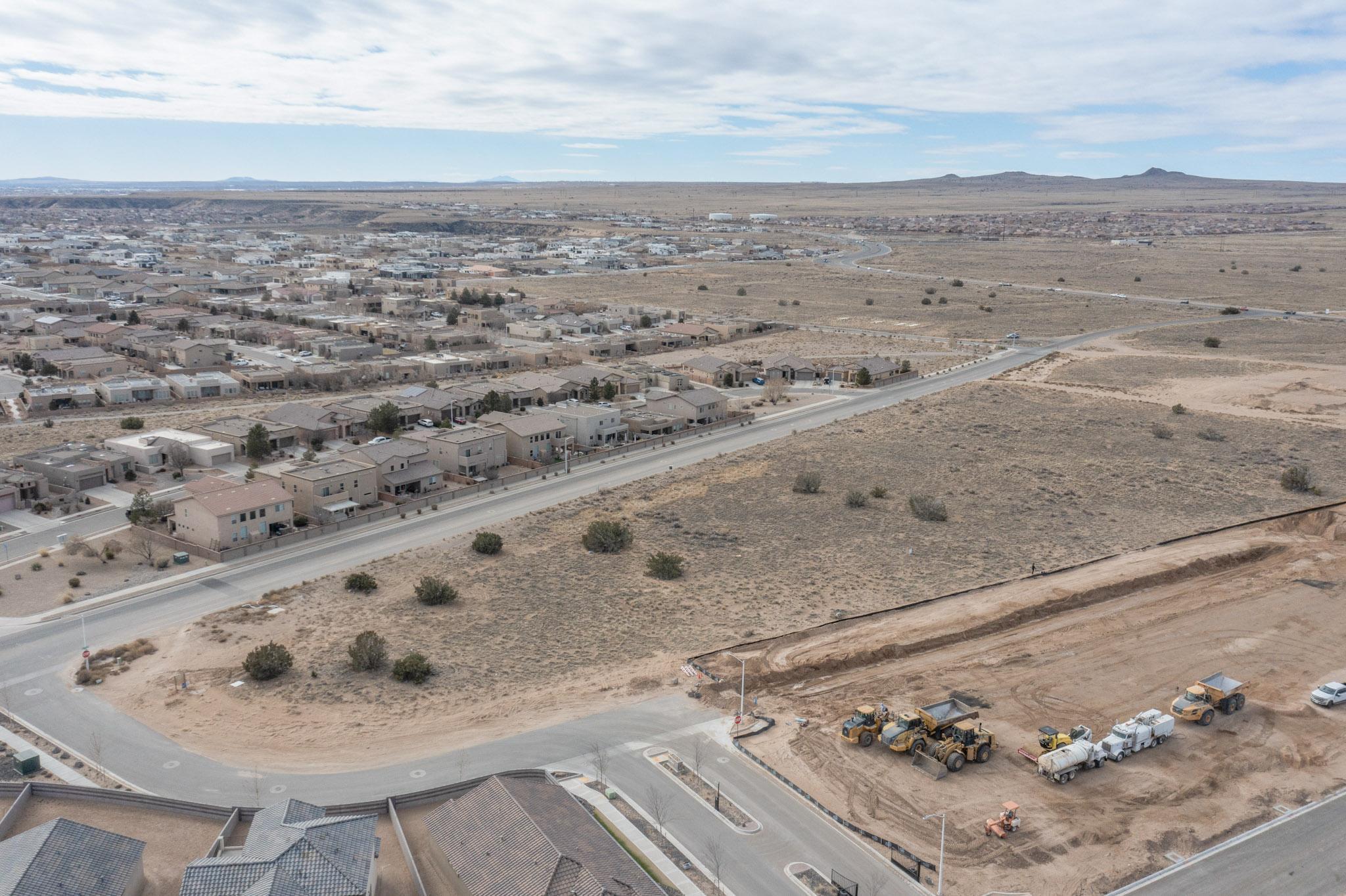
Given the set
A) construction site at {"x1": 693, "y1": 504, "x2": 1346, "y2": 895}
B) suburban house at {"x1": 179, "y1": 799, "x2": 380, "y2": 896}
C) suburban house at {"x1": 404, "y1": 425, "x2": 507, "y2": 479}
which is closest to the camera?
suburban house at {"x1": 179, "y1": 799, "x2": 380, "y2": 896}

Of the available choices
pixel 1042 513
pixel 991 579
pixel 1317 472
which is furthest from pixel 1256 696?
pixel 1317 472

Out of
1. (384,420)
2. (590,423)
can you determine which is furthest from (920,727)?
(384,420)

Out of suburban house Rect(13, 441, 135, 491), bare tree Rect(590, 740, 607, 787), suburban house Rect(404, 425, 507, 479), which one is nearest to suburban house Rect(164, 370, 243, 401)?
suburban house Rect(13, 441, 135, 491)

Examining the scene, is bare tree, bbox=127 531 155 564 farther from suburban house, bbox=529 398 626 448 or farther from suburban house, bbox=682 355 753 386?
suburban house, bbox=682 355 753 386

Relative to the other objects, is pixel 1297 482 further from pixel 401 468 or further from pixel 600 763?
pixel 401 468

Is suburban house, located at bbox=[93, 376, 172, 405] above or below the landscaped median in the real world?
above

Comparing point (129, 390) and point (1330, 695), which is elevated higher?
point (129, 390)

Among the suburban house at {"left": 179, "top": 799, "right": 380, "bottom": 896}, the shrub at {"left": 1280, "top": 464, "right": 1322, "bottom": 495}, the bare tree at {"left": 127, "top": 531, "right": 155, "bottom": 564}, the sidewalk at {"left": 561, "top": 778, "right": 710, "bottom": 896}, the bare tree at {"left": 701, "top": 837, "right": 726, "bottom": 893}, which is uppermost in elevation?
the suburban house at {"left": 179, "top": 799, "right": 380, "bottom": 896}
